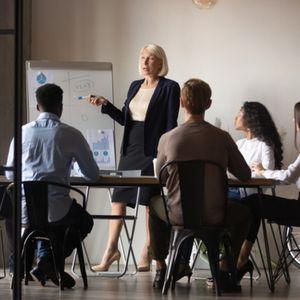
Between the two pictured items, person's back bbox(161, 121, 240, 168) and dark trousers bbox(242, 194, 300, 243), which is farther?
dark trousers bbox(242, 194, 300, 243)

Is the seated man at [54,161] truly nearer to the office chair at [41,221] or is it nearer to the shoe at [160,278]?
the office chair at [41,221]

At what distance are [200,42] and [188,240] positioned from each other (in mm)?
2790

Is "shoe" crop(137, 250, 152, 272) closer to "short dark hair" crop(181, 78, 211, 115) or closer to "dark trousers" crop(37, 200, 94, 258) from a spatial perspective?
"dark trousers" crop(37, 200, 94, 258)

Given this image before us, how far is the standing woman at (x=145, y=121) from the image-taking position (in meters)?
5.37

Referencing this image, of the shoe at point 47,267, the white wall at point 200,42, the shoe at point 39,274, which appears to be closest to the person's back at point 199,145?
the shoe at point 47,267

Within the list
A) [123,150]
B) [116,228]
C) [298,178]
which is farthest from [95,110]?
[298,178]

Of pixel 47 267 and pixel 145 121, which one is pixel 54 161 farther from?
pixel 145 121

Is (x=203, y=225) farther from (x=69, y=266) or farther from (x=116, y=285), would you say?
(x=69, y=266)

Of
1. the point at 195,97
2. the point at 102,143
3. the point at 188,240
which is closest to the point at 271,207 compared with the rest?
the point at 188,240

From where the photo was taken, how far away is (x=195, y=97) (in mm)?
4086

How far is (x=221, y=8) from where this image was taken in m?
Result: 6.46

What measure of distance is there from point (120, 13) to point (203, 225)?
309 cm

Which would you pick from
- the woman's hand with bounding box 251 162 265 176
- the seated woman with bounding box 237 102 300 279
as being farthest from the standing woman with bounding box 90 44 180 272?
the seated woman with bounding box 237 102 300 279

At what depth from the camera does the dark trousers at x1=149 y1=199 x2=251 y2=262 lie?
4.16 m
